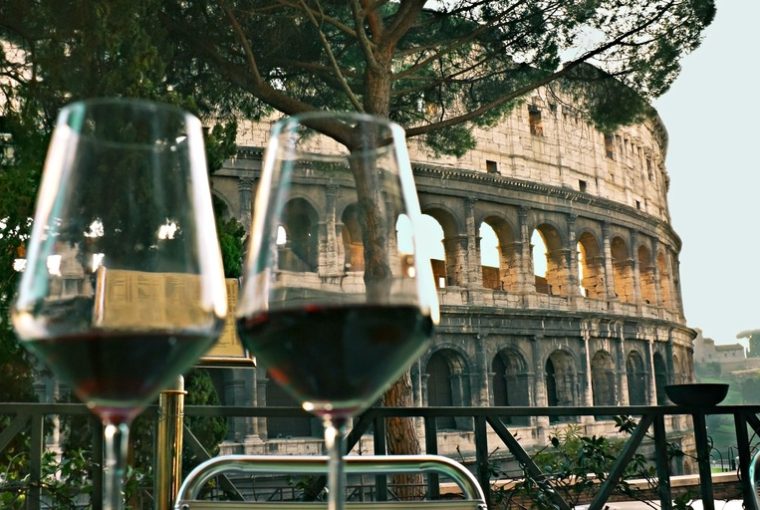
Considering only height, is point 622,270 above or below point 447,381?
above

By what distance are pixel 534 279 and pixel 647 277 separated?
569cm

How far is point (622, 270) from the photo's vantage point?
25344 mm

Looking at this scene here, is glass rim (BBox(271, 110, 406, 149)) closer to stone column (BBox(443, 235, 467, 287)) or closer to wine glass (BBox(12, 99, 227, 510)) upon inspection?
wine glass (BBox(12, 99, 227, 510))

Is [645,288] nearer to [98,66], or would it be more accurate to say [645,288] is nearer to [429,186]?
[429,186]

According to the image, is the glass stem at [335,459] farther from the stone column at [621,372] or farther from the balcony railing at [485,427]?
the stone column at [621,372]

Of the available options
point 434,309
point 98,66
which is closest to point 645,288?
point 98,66

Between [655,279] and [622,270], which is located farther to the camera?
[655,279]

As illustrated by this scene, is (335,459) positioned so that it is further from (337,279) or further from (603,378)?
(603,378)

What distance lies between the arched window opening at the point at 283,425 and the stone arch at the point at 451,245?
4526 mm

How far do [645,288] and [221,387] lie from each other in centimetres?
1389

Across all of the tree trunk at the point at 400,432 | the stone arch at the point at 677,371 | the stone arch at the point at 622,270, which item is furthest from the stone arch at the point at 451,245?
the tree trunk at the point at 400,432

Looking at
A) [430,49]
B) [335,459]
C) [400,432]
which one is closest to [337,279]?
[335,459]

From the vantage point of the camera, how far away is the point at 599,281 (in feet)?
79.9

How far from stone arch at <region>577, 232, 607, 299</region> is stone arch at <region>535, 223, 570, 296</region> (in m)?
0.96
